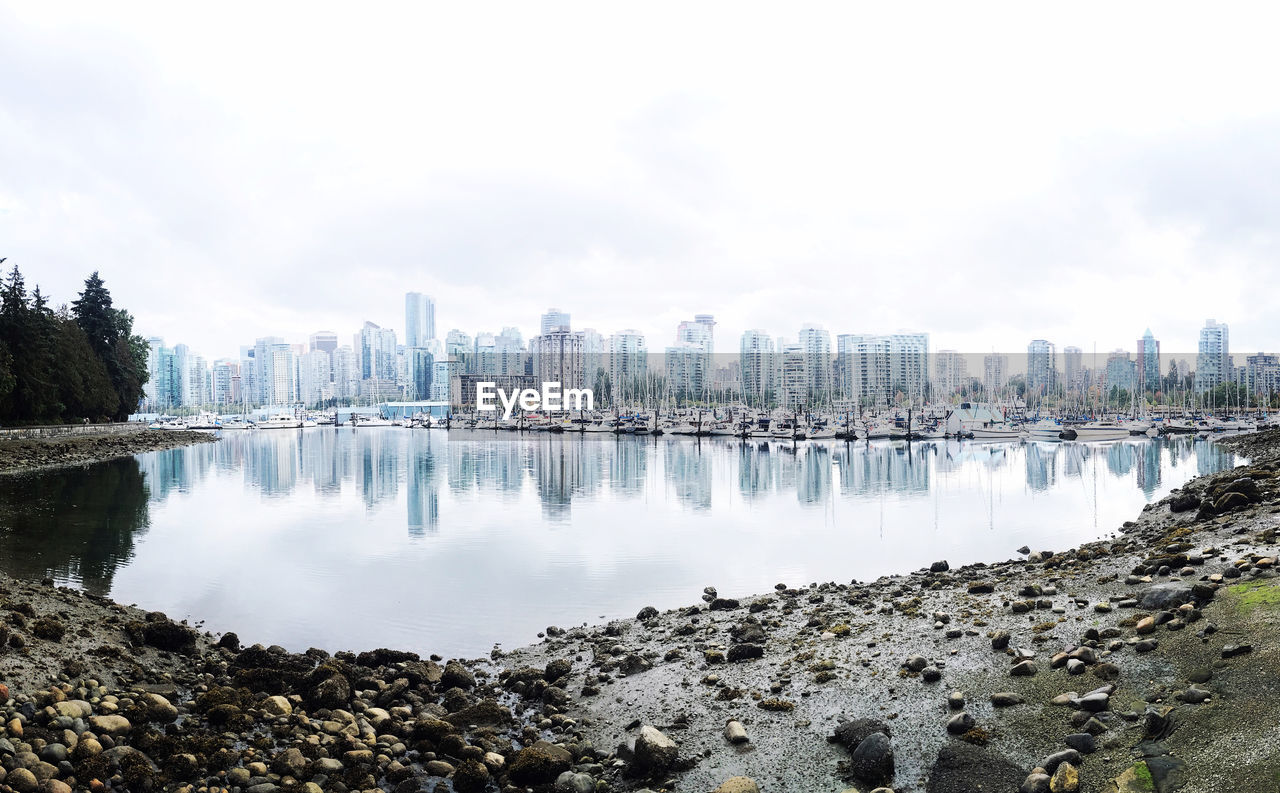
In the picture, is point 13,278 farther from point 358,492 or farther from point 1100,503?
point 1100,503

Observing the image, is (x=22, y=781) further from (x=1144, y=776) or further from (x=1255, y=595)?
(x=1255, y=595)

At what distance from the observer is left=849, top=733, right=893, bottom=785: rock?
7305mm

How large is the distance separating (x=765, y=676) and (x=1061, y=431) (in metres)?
94.3

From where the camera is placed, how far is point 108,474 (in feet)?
152

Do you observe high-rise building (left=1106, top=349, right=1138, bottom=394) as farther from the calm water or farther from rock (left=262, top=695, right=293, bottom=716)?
rock (left=262, top=695, right=293, bottom=716)

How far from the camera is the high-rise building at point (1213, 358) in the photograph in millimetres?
168400

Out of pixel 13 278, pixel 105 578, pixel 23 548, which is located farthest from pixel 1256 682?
pixel 13 278

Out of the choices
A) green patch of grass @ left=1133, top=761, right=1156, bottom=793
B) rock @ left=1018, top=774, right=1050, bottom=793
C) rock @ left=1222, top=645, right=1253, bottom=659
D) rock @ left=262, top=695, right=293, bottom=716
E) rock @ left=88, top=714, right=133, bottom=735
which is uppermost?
rock @ left=1222, top=645, right=1253, bottom=659

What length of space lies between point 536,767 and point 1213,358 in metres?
212

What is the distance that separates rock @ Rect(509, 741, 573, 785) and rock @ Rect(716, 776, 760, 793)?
182cm

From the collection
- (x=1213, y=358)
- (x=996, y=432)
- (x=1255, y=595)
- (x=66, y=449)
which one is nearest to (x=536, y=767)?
(x=1255, y=595)

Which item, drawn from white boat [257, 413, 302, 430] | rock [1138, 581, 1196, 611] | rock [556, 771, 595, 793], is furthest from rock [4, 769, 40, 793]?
white boat [257, 413, 302, 430]

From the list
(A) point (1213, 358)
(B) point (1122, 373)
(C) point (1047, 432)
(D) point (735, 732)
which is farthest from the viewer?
(B) point (1122, 373)
